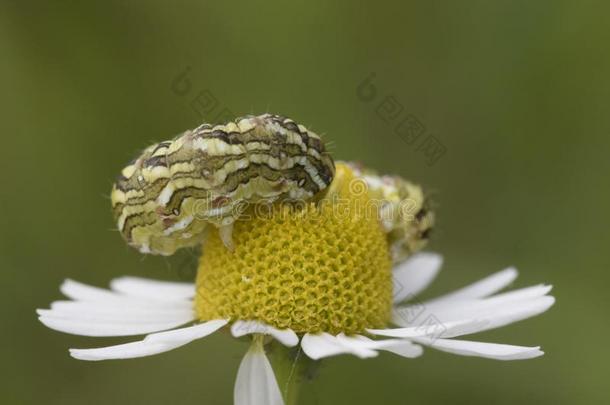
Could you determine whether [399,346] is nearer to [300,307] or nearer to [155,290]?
[300,307]

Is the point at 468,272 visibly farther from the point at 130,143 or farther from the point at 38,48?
the point at 38,48

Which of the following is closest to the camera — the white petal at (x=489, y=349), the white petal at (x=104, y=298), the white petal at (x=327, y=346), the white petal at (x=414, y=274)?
the white petal at (x=327, y=346)

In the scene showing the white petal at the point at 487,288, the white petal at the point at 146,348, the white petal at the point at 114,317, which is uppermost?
the white petal at the point at 487,288

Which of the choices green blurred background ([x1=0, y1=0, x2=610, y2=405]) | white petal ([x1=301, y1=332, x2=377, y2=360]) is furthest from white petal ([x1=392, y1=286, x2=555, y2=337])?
green blurred background ([x1=0, y1=0, x2=610, y2=405])

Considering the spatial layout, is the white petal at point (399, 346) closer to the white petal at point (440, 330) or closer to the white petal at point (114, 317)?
A: the white petal at point (440, 330)

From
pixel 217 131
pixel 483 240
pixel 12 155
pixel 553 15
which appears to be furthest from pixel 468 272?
pixel 12 155

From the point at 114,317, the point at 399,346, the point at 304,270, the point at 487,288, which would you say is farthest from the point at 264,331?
the point at 487,288

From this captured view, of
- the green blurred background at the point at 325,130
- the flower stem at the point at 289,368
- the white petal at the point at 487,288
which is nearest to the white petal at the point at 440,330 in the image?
the flower stem at the point at 289,368

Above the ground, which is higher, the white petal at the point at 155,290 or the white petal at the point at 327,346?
the white petal at the point at 155,290
